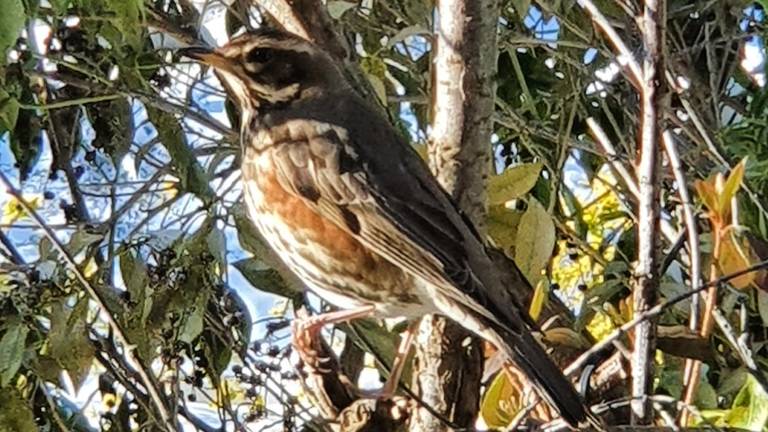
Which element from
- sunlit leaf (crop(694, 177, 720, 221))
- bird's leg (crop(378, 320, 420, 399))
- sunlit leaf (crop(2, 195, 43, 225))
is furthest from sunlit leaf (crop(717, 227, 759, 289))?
sunlit leaf (crop(2, 195, 43, 225))

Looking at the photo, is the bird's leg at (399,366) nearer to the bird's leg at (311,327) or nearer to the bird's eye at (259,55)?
the bird's leg at (311,327)

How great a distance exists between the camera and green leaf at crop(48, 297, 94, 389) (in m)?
2.51

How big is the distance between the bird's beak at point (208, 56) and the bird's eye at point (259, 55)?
0.12ft

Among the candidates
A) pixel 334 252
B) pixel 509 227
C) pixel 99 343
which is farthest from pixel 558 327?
pixel 99 343

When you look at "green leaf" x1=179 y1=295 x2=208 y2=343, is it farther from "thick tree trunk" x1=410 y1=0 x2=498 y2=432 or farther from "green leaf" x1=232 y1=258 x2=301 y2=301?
"thick tree trunk" x1=410 y1=0 x2=498 y2=432

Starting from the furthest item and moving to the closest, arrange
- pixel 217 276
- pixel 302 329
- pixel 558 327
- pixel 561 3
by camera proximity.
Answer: pixel 217 276, pixel 561 3, pixel 558 327, pixel 302 329

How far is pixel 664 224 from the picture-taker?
245 centimetres

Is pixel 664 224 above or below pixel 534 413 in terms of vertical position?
above

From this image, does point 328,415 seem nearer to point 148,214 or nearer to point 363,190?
point 363,190

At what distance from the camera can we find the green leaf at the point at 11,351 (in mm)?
2398

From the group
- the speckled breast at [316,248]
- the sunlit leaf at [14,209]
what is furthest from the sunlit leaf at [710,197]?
the sunlit leaf at [14,209]

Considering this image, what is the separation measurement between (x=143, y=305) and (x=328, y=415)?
0.71 metres

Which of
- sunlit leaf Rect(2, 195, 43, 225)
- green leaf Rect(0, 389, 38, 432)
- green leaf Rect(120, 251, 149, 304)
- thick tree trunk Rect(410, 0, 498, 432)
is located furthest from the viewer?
sunlit leaf Rect(2, 195, 43, 225)

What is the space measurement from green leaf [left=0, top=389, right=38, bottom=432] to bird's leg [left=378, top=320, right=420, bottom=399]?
651 millimetres
